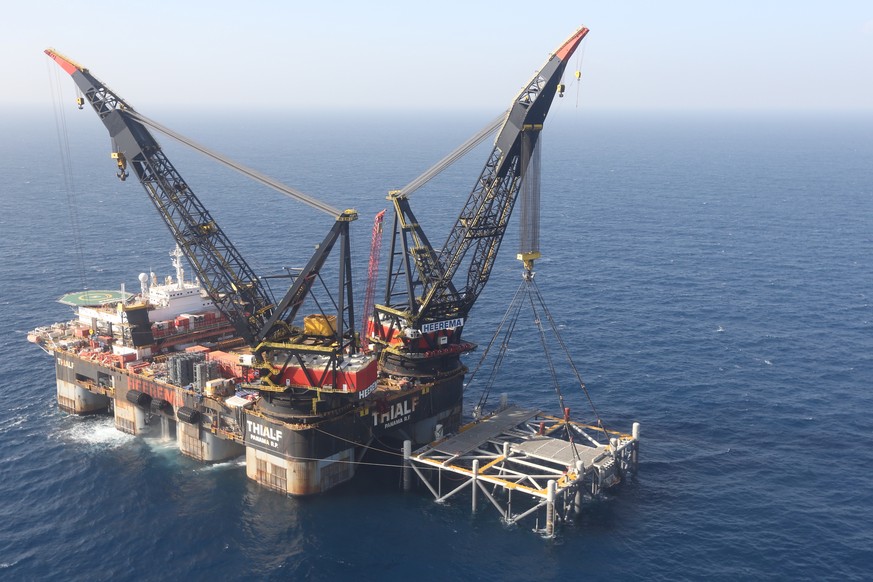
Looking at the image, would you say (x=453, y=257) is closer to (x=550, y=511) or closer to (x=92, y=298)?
(x=550, y=511)

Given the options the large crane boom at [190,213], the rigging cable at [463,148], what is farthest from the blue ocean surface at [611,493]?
the rigging cable at [463,148]

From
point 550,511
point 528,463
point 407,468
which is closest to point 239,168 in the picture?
point 407,468

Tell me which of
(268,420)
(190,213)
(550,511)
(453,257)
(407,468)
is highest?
(190,213)

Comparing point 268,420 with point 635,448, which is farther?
point 635,448

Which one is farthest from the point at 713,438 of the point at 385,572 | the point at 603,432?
the point at 385,572

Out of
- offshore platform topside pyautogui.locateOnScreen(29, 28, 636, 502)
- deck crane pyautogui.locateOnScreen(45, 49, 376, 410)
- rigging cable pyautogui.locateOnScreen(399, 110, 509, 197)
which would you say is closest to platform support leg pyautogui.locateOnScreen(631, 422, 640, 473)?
offshore platform topside pyautogui.locateOnScreen(29, 28, 636, 502)

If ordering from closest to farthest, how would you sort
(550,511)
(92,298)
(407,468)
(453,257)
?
(550,511) → (407,468) → (453,257) → (92,298)

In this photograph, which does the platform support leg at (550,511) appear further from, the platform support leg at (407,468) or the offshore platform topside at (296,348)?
the offshore platform topside at (296,348)

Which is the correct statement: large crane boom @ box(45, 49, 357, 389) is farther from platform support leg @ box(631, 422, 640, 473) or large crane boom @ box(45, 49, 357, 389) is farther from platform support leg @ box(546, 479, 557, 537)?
platform support leg @ box(631, 422, 640, 473)
